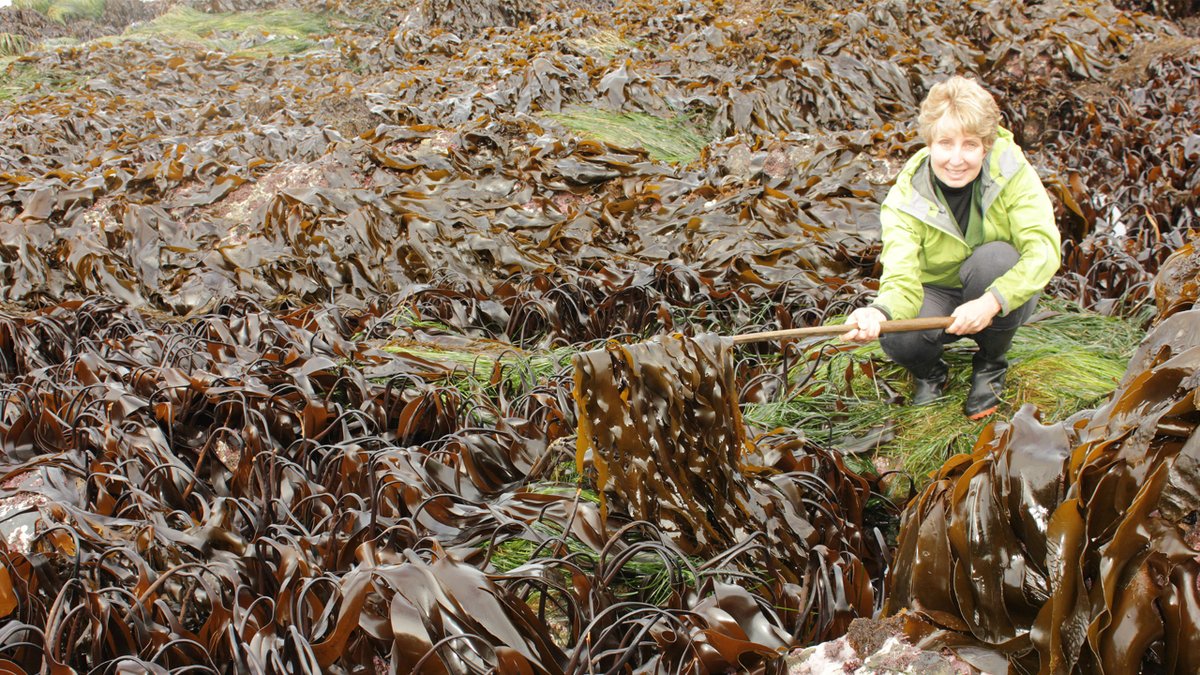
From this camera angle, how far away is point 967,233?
252 cm

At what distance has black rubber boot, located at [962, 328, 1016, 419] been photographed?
2.49m

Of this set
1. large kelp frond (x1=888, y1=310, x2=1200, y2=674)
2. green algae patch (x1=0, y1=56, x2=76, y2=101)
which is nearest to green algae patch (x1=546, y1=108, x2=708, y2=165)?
large kelp frond (x1=888, y1=310, x2=1200, y2=674)

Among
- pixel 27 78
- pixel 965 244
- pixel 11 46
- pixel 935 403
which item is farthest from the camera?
pixel 11 46

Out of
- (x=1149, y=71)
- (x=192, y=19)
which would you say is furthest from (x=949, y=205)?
(x=192, y=19)

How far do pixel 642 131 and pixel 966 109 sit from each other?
4.08m

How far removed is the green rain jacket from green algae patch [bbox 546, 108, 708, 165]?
3.02m

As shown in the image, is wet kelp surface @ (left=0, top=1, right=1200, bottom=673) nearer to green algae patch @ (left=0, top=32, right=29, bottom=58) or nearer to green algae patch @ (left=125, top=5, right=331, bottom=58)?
green algae patch @ (left=125, top=5, right=331, bottom=58)

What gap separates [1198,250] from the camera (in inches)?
86.5

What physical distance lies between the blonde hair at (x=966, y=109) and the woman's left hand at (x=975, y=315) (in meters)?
0.45

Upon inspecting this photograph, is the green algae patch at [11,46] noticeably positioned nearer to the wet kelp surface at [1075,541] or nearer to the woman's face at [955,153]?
the woman's face at [955,153]

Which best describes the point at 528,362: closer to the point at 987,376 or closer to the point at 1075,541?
the point at 987,376

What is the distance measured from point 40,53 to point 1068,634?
13766 mm

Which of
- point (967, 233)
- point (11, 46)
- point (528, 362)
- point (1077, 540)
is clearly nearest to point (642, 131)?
point (528, 362)

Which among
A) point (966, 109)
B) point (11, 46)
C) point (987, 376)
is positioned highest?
point (11, 46)
